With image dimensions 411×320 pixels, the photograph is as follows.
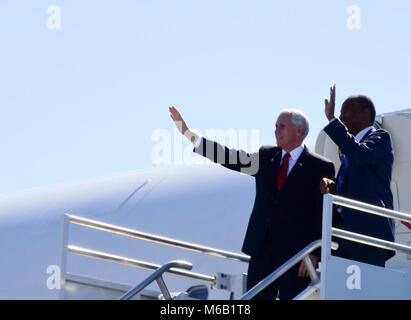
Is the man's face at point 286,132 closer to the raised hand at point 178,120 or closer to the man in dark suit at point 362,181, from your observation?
the man in dark suit at point 362,181

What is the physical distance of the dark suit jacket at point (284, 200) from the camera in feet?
24.7

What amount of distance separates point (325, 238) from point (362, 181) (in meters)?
1.00

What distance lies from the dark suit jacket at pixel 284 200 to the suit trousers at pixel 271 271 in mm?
25

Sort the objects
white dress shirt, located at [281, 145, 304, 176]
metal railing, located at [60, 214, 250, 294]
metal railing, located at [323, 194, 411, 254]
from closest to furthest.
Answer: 1. metal railing, located at [323, 194, 411, 254]
2. white dress shirt, located at [281, 145, 304, 176]
3. metal railing, located at [60, 214, 250, 294]

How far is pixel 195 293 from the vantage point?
8.63 metres

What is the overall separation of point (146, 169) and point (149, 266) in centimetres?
775

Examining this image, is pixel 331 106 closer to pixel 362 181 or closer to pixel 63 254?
pixel 362 181

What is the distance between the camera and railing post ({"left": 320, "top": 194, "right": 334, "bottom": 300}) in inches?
269

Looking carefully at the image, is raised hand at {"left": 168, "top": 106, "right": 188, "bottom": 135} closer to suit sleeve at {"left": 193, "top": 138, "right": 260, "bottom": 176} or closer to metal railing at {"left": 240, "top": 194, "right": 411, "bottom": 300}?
→ suit sleeve at {"left": 193, "top": 138, "right": 260, "bottom": 176}

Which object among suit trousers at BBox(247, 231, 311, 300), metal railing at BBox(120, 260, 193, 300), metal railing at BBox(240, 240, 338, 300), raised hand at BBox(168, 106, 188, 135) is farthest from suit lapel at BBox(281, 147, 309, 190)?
metal railing at BBox(120, 260, 193, 300)

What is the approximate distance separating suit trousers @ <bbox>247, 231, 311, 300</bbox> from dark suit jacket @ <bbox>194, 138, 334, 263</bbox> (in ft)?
0.08

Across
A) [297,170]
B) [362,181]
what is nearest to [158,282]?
[297,170]
